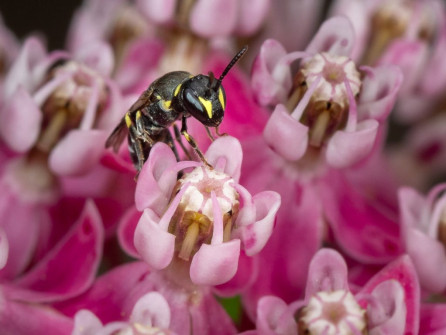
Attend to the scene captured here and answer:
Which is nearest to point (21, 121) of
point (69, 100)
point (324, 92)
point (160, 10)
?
point (69, 100)

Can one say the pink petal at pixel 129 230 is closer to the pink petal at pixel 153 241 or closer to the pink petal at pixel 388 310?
the pink petal at pixel 153 241

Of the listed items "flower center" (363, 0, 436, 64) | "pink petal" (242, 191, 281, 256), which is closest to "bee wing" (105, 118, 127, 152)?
"pink petal" (242, 191, 281, 256)

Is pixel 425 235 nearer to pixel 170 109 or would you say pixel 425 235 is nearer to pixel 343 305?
pixel 343 305

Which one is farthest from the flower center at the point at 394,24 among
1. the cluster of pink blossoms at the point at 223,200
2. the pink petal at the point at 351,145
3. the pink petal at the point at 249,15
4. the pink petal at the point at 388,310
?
the pink petal at the point at 388,310

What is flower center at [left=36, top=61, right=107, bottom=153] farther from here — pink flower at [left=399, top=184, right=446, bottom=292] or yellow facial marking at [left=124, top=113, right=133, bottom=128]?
pink flower at [left=399, top=184, right=446, bottom=292]

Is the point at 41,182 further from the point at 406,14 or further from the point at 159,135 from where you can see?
the point at 406,14

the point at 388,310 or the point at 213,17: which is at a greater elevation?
the point at 213,17
